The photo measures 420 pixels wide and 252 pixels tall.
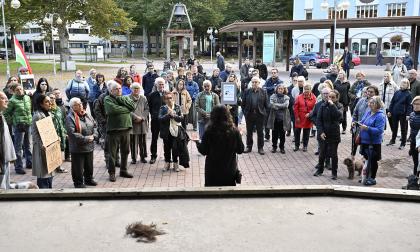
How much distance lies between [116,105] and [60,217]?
369 cm

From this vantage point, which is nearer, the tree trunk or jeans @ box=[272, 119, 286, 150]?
jeans @ box=[272, 119, 286, 150]

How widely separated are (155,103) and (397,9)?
49.9 metres

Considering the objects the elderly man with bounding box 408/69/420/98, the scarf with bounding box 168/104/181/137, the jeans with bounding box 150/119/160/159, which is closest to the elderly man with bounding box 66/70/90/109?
the jeans with bounding box 150/119/160/159

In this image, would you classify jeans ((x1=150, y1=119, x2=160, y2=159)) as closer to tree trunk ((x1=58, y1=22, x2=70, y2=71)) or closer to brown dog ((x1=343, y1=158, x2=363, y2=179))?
brown dog ((x1=343, y1=158, x2=363, y2=179))

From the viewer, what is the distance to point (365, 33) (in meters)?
53.3

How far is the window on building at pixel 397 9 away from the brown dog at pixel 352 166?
160 ft

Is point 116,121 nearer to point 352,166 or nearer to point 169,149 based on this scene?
point 169,149

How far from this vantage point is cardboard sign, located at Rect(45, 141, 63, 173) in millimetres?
7152

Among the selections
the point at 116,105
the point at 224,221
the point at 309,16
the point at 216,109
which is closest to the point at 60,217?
the point at 224,221

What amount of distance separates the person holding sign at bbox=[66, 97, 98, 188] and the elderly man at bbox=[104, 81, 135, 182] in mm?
504

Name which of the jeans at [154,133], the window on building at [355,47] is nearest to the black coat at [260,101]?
the jeans at [154,133]

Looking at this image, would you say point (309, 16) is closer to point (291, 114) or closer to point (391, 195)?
point (291, 114)

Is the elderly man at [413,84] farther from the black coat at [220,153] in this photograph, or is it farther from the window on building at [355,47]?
the window on building at [355,47]

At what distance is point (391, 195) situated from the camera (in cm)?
546
